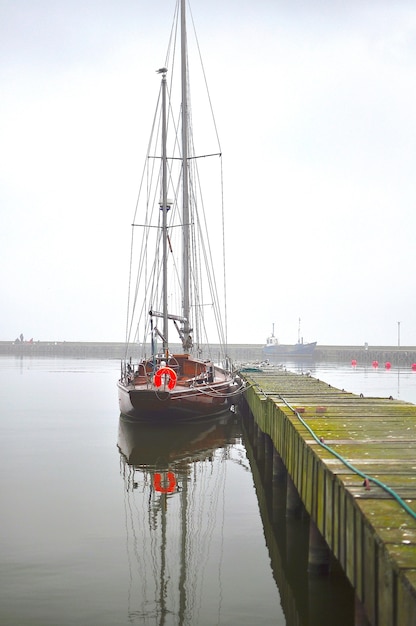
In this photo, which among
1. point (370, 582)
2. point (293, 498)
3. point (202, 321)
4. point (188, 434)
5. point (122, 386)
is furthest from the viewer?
point (202, 321)

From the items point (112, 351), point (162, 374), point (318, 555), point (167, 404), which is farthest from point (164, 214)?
point (112, 351)

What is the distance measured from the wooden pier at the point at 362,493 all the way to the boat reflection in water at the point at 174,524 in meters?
1.95

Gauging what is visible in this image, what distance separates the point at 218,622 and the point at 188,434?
742 inches

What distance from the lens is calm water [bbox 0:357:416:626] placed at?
9.95 metres

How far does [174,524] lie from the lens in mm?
14391

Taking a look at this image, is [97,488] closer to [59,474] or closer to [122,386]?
[59,474]

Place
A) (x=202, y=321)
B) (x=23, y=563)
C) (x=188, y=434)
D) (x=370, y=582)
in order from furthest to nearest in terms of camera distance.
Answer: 1. (x=202, y=321)
2. (x=188, y=434)
3. (x=23, y=563)
4. (x=370, y=582)

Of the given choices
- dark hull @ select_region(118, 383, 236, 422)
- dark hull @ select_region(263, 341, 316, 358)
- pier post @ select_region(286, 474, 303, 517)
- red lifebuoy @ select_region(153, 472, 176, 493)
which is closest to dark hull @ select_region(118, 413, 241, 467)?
dark hull @ select_region(118, 383, 236, 422)

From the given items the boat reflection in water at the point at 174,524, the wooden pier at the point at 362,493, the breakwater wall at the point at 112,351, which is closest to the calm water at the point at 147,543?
the boat reflection in water at the point at 174,524

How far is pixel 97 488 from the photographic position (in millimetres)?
18094

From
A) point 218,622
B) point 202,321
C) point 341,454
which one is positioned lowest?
point 218,622

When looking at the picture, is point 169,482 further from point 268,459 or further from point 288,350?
point 288,350

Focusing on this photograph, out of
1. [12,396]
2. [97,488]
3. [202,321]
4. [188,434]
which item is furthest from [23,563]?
[12,396]

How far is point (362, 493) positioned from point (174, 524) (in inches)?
286
